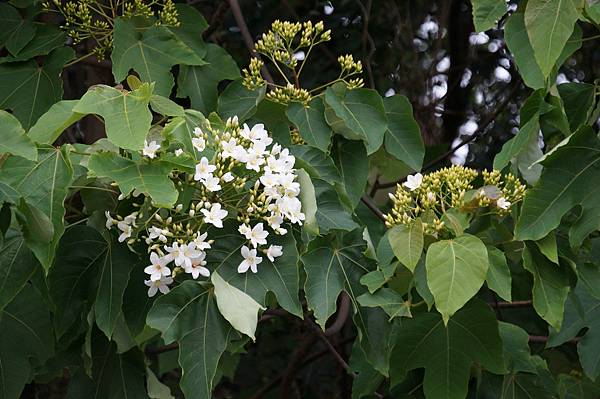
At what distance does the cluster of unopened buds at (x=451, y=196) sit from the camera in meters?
2.20

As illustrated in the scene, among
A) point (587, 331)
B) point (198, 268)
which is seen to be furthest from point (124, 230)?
point (587, 331)

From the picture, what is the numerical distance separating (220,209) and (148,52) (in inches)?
31.3

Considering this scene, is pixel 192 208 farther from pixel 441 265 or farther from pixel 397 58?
pixel 397 58

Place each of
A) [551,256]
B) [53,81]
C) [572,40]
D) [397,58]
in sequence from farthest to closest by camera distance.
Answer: [397,58] → [53,81] → [572,40] → [551,256]

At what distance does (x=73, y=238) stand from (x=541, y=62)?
1018 mm

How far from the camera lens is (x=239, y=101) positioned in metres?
Answer: 2.59

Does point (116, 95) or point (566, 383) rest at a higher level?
point (116, 95)

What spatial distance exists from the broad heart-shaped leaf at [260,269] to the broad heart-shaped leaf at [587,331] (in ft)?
2.59

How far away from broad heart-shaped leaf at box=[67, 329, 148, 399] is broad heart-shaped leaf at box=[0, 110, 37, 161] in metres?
0.66

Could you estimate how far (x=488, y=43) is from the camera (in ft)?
15.2

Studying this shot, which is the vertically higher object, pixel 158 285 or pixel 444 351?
pixel 158 285

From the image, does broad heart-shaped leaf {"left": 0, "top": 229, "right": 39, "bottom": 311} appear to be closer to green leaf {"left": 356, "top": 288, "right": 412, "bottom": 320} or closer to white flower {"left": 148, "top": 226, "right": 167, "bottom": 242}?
white flower {"left": 148, "top": 226, "right": 167, "bottom": 242}

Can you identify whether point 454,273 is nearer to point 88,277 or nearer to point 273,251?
point 273,251

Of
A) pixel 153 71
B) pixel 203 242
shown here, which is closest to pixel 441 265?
pixel 203 242
